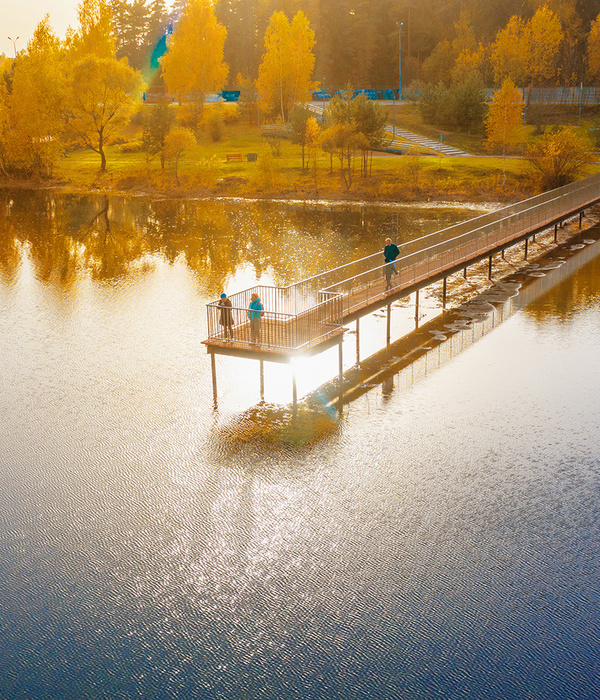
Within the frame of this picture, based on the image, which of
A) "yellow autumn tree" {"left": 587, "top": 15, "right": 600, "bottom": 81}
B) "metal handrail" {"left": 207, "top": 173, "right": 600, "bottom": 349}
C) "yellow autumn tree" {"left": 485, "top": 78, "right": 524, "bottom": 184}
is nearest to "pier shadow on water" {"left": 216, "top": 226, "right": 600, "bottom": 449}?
"metal handrail" {"left": 207, "top": 173, "right": 600, "bottom": 349}

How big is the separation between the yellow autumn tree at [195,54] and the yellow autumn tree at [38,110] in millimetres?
12166

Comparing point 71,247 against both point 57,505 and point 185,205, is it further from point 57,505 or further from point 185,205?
point 57,505

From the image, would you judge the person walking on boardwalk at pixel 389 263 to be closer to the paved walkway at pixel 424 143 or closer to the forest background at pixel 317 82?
the forest background at pixel 317 82

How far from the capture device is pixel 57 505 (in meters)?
14.9

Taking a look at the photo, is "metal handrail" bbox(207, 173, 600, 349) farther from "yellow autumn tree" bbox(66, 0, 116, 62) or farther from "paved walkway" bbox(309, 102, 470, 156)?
"yellow autumn tree" bbox(66, 0, 116, 62)

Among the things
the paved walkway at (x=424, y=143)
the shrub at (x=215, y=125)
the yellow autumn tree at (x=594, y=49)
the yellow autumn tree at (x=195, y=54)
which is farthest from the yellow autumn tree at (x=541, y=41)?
the yellow autumn tree at (x=195, y=54)

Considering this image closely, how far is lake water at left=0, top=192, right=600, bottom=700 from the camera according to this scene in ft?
34.9

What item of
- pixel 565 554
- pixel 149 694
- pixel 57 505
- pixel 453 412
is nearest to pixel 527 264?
pixel 453 412

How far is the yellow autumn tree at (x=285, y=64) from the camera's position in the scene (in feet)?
255

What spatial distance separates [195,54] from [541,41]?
117ft

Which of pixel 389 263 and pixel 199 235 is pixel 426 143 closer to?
pixel 199 235

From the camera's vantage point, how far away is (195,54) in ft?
260

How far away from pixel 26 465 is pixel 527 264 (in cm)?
2625

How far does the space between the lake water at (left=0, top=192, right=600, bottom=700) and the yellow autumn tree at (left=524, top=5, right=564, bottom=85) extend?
6040 cm
